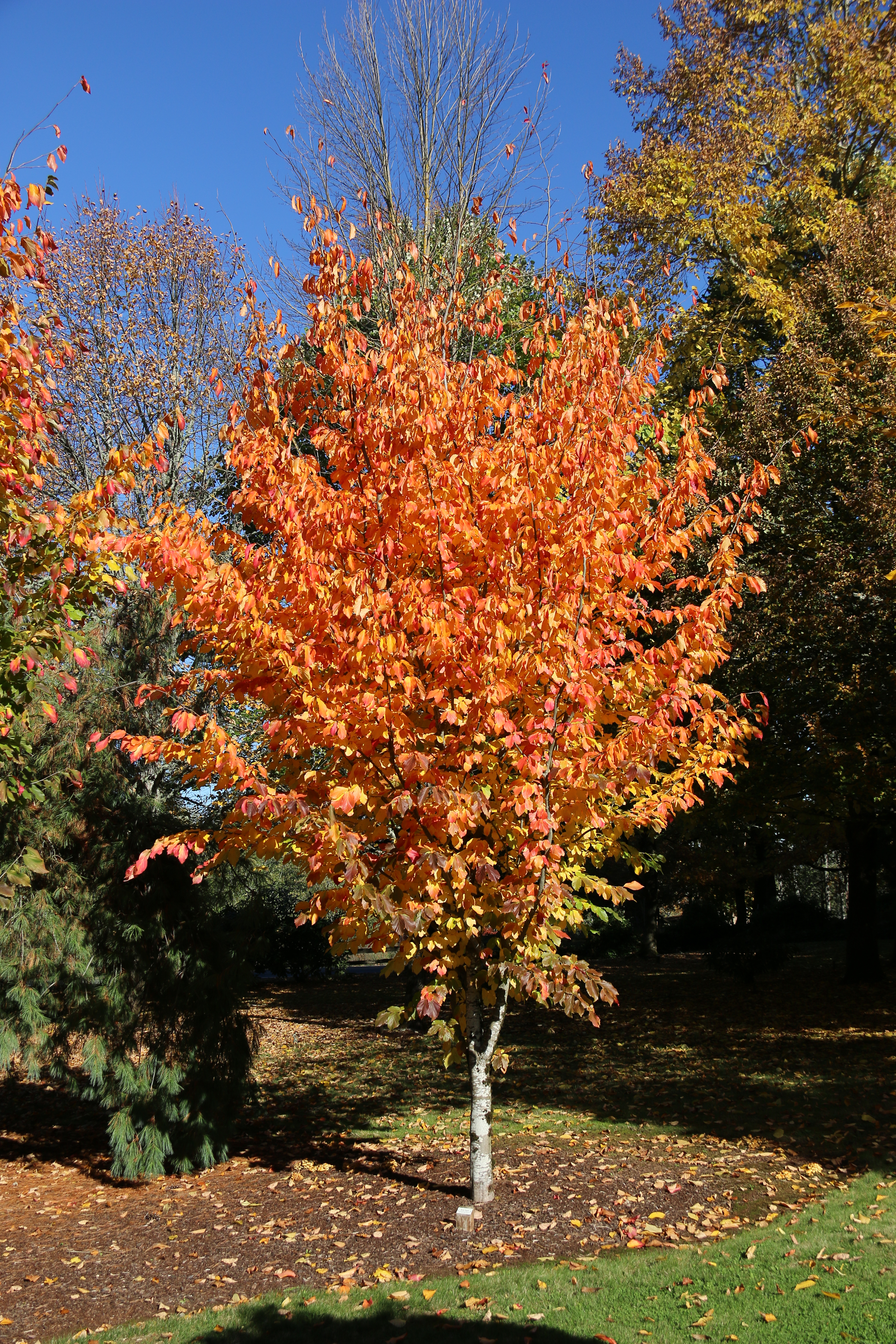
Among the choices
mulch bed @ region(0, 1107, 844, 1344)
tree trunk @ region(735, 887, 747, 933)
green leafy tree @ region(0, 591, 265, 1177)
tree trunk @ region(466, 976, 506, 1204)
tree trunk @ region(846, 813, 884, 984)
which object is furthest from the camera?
tree trunk @ region(735, 887, 747, 933)

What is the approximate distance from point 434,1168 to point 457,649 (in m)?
4.88

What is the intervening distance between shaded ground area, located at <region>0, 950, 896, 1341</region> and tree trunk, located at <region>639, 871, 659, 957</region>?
844cm

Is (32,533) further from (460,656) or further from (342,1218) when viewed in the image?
(342,1218)

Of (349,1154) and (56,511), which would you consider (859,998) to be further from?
(56,511)

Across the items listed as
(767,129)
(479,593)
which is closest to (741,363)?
(767,129)

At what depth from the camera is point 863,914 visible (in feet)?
54.5

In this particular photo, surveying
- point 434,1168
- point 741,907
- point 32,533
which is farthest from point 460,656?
point 741,907

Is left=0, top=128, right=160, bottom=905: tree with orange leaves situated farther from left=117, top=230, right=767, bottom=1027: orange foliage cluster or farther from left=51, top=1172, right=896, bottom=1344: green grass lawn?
left=51, top=1172, right=896, bottom=1344: green grass lawn

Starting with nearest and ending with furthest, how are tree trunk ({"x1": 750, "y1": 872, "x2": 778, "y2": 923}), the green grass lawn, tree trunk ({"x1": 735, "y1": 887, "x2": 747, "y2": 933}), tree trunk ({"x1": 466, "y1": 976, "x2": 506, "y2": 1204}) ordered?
the green grass lawn
tree trunk ({"x1": 466, "y1": 976, "x2": 506, "y2": 1204})
tree trunk ({"x1": 735, "y1": 887, "x2": 747, "y2": 933})
tree trunk ({"x1": 750, "y1": 872, "x2": 778, "y2": 923})

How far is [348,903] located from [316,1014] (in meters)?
13.2

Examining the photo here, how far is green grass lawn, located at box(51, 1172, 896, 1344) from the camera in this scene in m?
4.31

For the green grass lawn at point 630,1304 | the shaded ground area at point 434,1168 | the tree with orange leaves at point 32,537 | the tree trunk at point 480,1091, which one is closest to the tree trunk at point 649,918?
the shaded ground area at point 434,1168

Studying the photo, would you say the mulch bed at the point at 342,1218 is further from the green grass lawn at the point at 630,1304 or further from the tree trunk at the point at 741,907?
the tree trunk at the point at 741,907

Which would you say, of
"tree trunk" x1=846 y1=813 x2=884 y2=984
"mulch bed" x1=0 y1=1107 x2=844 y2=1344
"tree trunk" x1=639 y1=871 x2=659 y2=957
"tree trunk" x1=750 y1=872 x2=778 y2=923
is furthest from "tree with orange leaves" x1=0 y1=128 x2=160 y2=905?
"tree trunk" x1=639 y1=871 x2=659 y2=957
